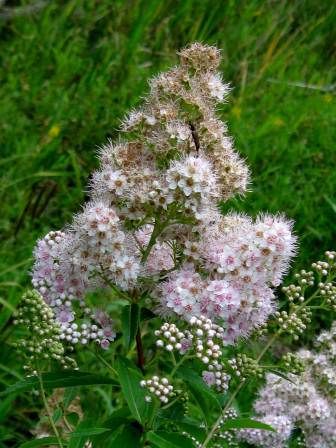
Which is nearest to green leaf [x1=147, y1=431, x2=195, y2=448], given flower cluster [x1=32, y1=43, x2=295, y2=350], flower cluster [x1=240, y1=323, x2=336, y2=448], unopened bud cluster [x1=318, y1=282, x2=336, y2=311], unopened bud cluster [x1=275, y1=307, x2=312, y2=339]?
flower cluster [x1=32, y1=43, x2=295, y2=350]

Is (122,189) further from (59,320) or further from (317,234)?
(317,234)

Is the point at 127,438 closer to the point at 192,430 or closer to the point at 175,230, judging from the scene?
the point at 192,430

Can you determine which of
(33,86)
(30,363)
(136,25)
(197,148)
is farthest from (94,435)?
(136,25)

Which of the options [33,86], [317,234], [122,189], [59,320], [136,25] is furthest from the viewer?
[136,25]

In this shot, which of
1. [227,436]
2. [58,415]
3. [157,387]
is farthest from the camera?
[227,436]

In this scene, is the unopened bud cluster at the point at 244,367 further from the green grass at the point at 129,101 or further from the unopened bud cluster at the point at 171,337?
the green grass at the point at 129,101

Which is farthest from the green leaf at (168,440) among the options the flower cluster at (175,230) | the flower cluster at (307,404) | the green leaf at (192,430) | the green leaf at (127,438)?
the flower cluster at (307,404)

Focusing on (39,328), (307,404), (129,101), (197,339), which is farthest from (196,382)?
(129,101)
